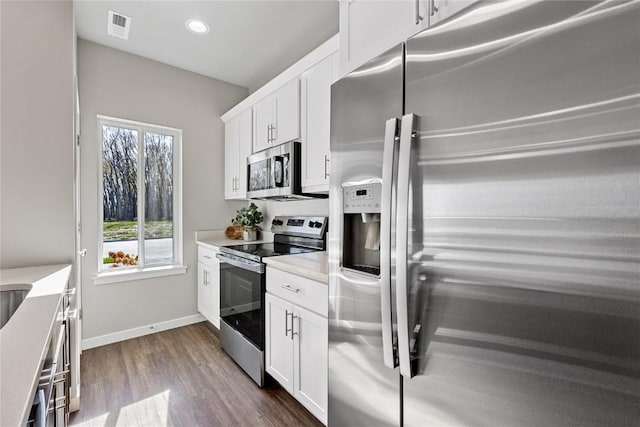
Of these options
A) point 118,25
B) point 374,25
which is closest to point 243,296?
point 374,25

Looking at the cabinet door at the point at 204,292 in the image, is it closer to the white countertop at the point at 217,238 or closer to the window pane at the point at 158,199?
the white countertop at the point at 217,238

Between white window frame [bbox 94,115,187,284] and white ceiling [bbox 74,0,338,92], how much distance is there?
2.29 ft

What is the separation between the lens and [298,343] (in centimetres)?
178

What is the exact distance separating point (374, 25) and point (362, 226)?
0.85 meters

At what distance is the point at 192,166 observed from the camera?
3.34 metres

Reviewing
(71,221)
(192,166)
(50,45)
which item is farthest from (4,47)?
(192,166)

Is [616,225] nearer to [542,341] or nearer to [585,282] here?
[585,282]

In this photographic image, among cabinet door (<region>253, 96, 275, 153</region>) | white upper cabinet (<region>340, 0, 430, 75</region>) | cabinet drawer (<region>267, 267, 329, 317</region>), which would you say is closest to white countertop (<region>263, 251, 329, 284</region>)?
cabinet drawer (<region>267, 267, 329, 317</region>)

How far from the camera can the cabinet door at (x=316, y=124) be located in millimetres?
2018

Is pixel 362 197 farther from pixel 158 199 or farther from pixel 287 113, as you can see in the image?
pixel 158 199

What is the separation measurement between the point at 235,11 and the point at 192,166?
1.66 meters

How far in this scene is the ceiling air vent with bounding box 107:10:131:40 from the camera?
234 centimetres

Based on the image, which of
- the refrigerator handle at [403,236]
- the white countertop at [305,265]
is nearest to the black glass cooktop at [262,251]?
the white countertop at [305,265]

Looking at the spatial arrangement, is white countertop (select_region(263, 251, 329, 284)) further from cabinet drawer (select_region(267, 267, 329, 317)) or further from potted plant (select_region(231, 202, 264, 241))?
potted plant (select_region(231, 202, 264, 241))
